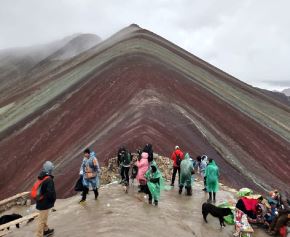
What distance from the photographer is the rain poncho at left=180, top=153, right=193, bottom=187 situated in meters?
18.9

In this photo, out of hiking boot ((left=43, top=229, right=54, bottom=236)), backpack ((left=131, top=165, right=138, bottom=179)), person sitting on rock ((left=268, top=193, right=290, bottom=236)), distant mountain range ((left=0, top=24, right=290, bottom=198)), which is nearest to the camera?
hiking boot ((left=43, top=229, right=54, bottom=236))

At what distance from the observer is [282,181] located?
1428 inches

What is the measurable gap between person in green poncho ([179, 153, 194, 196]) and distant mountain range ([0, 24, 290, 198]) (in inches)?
255

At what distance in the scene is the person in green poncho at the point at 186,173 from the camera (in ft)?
62.0

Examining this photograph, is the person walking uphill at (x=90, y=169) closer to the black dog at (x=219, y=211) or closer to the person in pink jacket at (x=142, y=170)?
the person in pink jacket at (x=142, y=170)

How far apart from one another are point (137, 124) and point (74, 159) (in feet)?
15.7

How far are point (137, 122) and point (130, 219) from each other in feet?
52.0

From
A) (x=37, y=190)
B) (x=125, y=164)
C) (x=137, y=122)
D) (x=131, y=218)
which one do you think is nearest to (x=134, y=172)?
(x=125, y=164)

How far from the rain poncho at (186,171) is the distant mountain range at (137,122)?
6.52 m

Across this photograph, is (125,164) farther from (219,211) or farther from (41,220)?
(41,220)

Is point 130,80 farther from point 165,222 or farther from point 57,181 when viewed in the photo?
point 165,222

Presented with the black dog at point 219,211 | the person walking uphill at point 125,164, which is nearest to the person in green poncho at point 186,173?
the person walking uphill at point 125,164

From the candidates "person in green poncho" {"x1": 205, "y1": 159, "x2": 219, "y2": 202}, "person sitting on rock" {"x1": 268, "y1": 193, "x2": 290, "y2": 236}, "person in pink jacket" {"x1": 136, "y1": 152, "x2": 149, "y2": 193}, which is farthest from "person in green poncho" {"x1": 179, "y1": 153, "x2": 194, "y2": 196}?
"person sitting on rock" {"x1": 268, "y1": 193, "x2": 290, "y2": 236}

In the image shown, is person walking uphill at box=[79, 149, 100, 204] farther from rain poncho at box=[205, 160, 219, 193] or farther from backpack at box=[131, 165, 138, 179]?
rain poncho at box=[205, 160, 219, 193]
